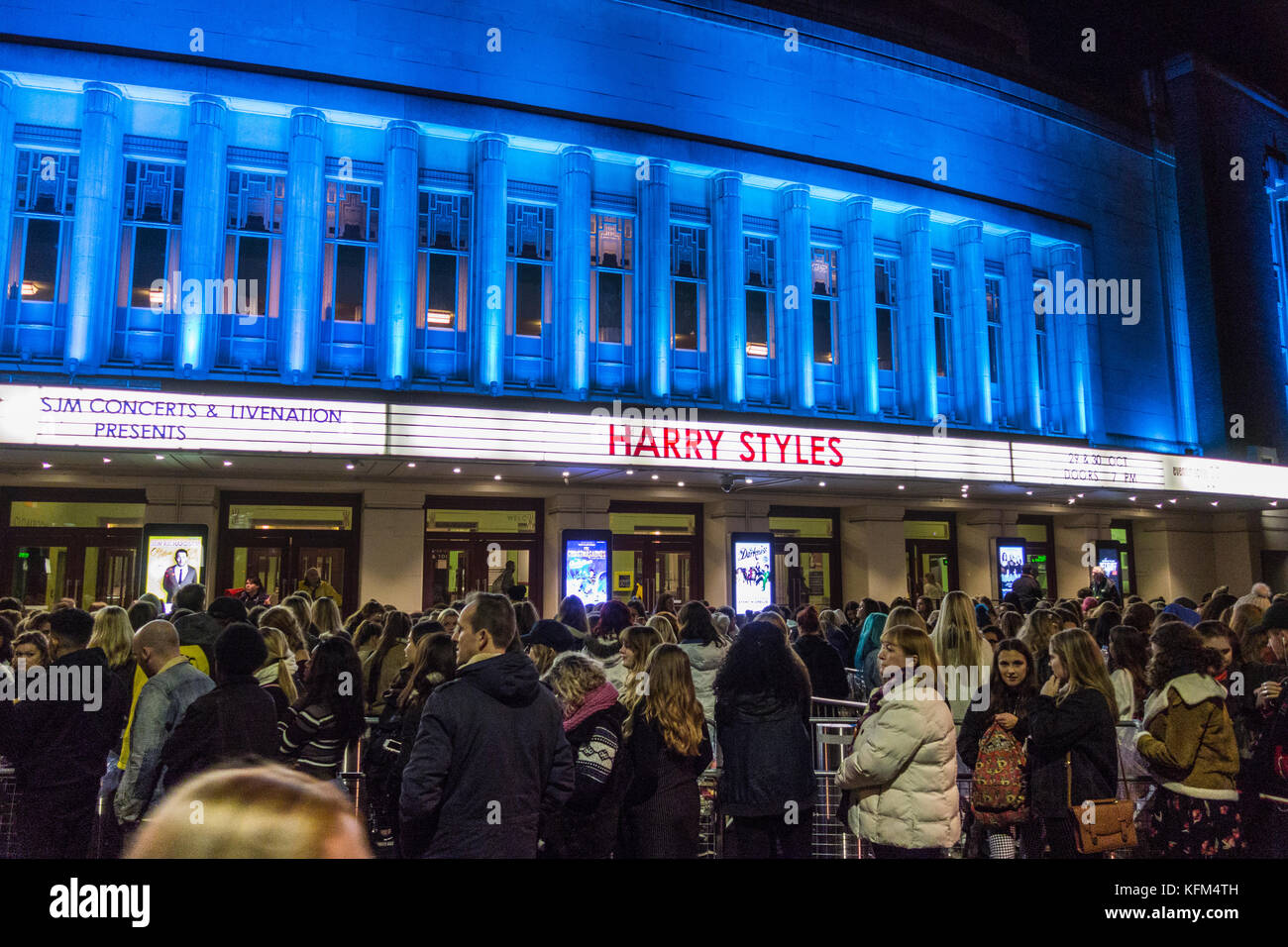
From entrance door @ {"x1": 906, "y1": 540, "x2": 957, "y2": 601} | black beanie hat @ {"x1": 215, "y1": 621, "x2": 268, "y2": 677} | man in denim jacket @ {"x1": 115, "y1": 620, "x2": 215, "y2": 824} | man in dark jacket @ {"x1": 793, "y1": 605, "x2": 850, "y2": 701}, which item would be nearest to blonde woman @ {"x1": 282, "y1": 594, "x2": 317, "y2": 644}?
man in denim jacket @ {"x1": 115, "y1": 620, "x2": 215, "y2": 824}

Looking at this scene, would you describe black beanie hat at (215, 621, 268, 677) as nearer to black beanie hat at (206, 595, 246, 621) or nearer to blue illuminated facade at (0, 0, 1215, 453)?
black beanie hat at (206, 595, 246, 621)

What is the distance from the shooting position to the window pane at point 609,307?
19812mm

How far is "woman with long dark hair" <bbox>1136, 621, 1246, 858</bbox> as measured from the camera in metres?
5.40

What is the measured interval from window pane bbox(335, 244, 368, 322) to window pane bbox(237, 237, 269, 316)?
137cm

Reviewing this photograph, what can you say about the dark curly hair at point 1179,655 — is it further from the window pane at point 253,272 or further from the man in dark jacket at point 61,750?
the window pane at point 253,272

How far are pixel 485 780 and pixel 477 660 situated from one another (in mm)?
580

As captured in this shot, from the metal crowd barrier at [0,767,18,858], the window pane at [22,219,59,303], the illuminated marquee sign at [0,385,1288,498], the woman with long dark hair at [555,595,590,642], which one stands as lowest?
the metal crowd barrier at [0,767,18,858]

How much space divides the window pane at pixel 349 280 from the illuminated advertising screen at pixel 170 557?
5149mm

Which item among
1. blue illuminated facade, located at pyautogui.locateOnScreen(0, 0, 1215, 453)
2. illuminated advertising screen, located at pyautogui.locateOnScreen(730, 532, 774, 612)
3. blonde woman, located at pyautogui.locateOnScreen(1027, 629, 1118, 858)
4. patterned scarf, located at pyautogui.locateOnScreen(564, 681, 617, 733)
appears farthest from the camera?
illuminated advertising screen, located at pyautogui.locateOnScreen(730, 532, 774, 612)

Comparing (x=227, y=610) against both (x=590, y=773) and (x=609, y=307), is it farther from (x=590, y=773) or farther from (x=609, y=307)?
(x=609, y=307)

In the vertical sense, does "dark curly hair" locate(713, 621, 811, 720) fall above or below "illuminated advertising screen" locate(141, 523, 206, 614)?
below

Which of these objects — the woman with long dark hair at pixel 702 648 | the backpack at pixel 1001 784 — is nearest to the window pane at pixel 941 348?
the woman with long dark hair at pixel 702 648

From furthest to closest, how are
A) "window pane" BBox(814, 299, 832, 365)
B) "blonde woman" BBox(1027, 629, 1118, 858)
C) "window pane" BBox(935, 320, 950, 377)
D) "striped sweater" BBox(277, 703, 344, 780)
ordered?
"window pane" BBox(935, 320, 950, 377) → "window pane" BBox(814, 299, 832, 365) → "striped sweater" BBox(277, 703, 344, 780) → "blonde woman" BBox(1027, 629, 1118, 858)

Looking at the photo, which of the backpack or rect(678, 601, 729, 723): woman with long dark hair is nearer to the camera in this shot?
the backpack
